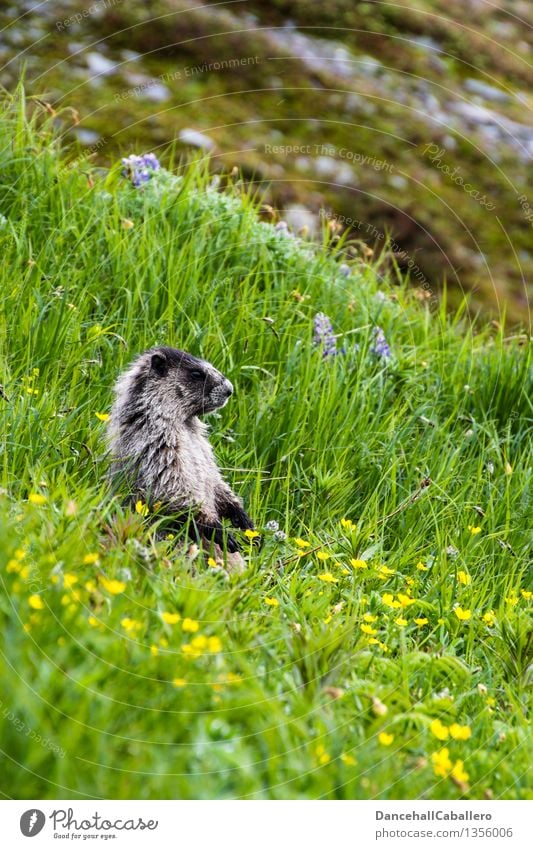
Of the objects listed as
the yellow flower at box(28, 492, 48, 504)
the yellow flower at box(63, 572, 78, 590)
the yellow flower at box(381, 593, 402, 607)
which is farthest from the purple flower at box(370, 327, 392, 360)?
the yellow flower at box(63, 572, 78, 590)

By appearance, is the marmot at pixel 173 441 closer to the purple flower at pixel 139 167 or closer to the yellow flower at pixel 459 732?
the yellow flower at pixel 459 732

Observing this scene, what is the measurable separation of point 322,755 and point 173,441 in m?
2.20

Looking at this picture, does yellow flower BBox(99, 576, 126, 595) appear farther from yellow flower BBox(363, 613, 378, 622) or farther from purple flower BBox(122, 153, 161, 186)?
purple flower BBox(122, 153, 161, 186)

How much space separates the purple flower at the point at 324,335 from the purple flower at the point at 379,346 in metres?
0.33

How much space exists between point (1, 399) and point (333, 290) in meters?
3.31

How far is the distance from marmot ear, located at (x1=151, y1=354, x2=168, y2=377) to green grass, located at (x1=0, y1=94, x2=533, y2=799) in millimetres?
454

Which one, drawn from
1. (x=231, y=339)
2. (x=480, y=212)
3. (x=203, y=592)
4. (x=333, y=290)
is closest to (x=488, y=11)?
(x=480, y=212)

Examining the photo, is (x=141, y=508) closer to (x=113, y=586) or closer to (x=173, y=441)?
(x=173, y=441)

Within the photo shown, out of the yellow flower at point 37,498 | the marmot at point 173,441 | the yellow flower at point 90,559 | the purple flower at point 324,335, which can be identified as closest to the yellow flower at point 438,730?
the yellow flower at point 90,559

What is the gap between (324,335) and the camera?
21.0ft

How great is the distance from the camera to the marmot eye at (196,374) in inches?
192

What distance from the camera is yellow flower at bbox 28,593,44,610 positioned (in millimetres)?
2879

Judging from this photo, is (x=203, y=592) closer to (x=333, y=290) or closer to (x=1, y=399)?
(x=1, y=399)

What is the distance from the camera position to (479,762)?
10.2 ft
